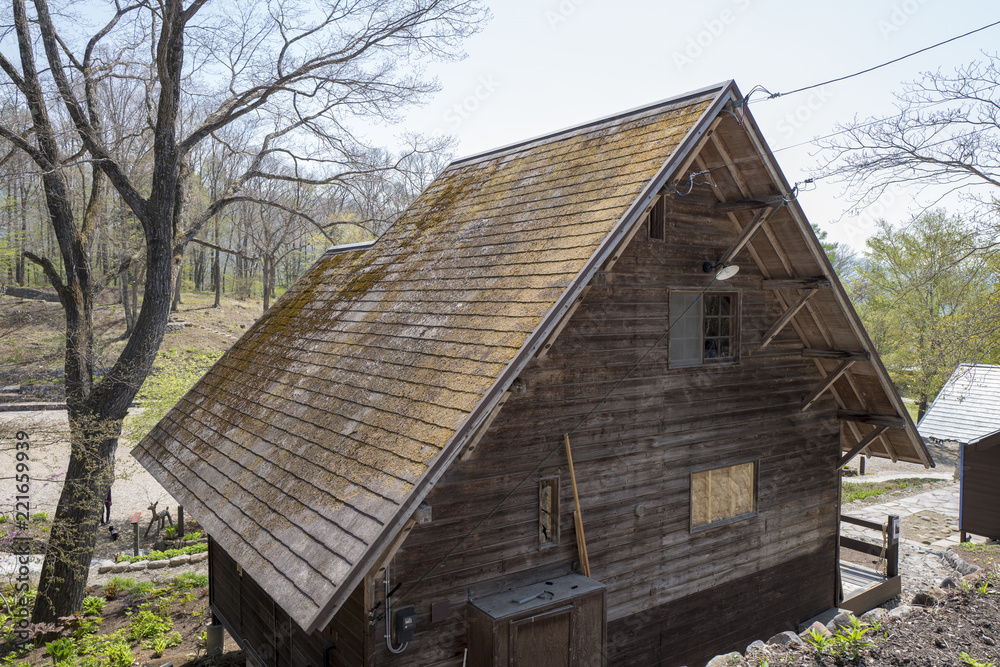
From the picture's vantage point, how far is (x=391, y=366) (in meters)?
6.96

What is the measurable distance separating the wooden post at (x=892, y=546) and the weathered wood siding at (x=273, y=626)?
378 inches

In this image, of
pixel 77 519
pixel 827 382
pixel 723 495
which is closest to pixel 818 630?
pixel 723 495

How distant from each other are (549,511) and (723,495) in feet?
10.4

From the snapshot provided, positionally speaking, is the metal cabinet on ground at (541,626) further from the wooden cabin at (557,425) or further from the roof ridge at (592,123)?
the roof ridge at (592,123)

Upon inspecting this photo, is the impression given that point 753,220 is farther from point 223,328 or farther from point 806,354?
point 223,328

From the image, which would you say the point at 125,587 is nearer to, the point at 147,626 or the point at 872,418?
the point at 147,626

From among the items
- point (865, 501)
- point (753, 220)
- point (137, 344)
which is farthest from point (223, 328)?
point (753, 220)

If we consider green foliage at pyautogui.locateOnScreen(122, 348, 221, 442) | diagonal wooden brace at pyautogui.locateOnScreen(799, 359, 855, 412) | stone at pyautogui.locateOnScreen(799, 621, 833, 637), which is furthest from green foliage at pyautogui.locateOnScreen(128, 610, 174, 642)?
diagonal wooden brace at pyautogui.locateOnScreen(799, 359, 855, 412)

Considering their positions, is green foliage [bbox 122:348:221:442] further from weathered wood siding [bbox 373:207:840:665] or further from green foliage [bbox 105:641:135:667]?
weathered wood siding [bbox 373:207:840:665]

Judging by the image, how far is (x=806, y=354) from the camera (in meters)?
9.48

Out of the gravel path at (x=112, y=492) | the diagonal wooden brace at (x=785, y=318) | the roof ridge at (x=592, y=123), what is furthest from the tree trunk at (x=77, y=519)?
the diagonal wooden brace at (x=785, y=318)

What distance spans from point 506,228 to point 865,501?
17.8 metres

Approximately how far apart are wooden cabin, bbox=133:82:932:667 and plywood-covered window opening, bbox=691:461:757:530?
4cm

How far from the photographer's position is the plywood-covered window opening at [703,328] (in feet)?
27.0
